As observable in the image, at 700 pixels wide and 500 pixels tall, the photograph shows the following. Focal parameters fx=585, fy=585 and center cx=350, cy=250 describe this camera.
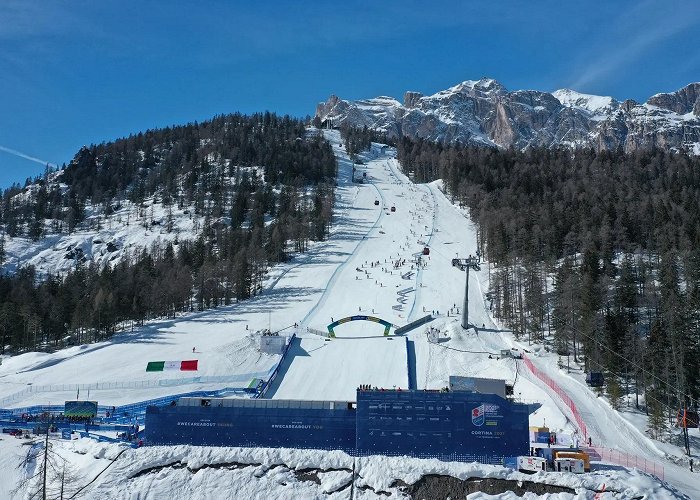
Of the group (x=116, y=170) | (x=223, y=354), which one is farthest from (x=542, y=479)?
(x=116, y=170)

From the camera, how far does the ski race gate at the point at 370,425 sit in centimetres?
2684

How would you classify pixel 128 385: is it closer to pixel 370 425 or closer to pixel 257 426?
pixel 257 426

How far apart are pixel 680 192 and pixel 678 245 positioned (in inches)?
1074

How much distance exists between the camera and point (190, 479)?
25312 mm

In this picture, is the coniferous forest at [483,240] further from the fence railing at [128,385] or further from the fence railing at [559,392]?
the fence railing at [128,385]

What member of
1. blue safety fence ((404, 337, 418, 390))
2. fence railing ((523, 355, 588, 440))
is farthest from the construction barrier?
blue safety fence ((404, 337, 418, 390))

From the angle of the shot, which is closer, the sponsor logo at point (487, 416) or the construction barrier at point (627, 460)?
the construction barrier at point (627, 460)

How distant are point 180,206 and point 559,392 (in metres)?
100

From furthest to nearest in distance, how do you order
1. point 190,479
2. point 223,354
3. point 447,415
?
point 223,354
point 447,415
point 190,479

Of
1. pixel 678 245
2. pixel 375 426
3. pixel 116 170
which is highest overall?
pixel 116 170

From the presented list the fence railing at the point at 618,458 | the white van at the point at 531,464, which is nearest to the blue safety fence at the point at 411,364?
the fence railing at the point at 618,458

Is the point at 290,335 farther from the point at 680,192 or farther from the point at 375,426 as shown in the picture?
the point at 680,192

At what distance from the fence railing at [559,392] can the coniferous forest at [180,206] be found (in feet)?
120

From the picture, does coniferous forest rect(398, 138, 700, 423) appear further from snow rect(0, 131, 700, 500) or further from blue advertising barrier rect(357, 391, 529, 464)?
blue advertising barrier rect(357, 391, 529, 464)
